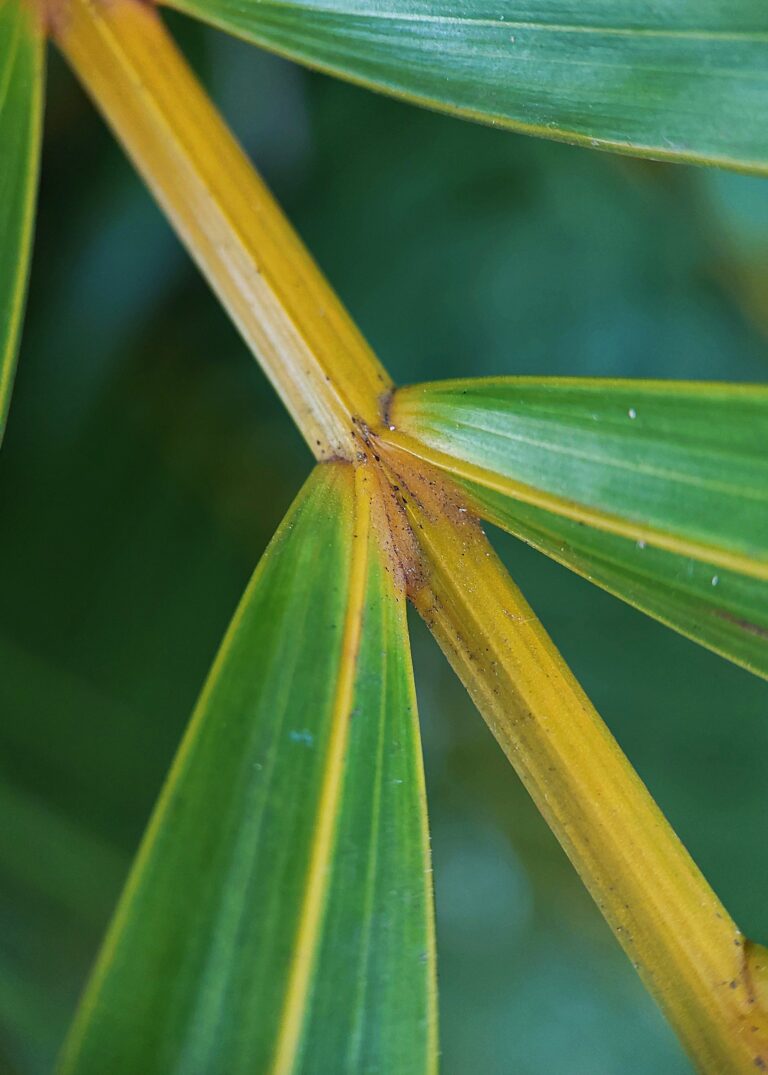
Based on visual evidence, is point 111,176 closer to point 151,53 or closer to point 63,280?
point 63,280

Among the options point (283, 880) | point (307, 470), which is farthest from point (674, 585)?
point (307, 470)

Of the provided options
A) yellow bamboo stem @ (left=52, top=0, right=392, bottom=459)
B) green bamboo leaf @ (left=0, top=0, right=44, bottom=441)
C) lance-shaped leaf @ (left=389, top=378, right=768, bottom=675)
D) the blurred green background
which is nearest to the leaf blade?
lance-shaped leaf @ (left=389, top=378, right=768, bottom=675)

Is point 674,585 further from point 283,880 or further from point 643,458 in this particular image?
point 283,880

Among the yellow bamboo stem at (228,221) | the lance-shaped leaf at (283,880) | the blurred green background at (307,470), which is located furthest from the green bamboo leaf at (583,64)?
the blurred green background at (307,470)

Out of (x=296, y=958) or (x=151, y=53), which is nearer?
(x=296, y=958)

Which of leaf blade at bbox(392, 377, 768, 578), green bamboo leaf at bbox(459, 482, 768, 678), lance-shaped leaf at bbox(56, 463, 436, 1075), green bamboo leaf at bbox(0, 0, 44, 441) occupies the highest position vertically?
green bamboo leaf at bbox(0, 0, 44, 441)

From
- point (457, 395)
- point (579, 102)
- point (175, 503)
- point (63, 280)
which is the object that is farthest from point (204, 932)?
point (63, 280)

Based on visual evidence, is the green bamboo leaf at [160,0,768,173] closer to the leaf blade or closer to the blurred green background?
the leaf blade
